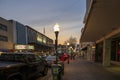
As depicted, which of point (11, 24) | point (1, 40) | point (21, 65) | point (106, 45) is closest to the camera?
point (21, 65)

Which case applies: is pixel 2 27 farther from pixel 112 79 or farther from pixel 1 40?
pixel 112 79

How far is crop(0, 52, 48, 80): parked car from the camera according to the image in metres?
8.93

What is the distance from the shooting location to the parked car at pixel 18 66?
893cm

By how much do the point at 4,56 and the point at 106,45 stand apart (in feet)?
50.4

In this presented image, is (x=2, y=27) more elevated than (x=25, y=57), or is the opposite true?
(x=2, y=27)

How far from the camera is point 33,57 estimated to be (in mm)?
13000

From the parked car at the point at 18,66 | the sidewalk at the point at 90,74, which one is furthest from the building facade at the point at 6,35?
the parked car at the point at 18,66

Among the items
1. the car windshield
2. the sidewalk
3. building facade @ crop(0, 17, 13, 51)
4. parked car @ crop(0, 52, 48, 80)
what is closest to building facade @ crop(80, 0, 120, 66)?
the sidewalk

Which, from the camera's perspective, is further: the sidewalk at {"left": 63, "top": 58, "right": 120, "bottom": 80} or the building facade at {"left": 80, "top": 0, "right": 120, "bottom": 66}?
the sidewalk at {"left": 63, "top": 58, "right": 120, "bottom": 80}

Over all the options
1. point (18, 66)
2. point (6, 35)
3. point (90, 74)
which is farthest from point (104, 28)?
point (6, 35)

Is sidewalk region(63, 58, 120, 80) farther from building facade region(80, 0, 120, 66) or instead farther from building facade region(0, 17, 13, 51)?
building facade region(0, 17, 13, 51)

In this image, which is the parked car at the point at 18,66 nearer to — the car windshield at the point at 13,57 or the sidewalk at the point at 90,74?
the car windshield at the point at 13,57

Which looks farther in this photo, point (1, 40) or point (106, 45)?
point (1, 40)

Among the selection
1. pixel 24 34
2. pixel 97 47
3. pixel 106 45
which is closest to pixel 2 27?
pixel 24 34
